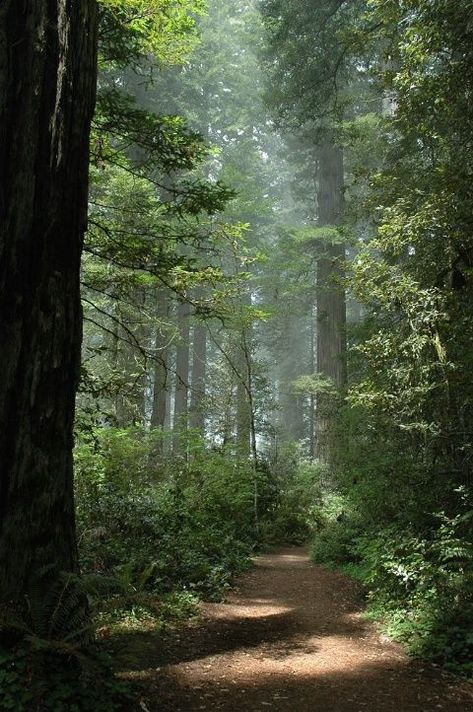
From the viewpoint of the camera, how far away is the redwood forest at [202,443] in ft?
12.5

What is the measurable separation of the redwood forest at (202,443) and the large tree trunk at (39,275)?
0.05 ft

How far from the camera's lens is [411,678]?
450cm

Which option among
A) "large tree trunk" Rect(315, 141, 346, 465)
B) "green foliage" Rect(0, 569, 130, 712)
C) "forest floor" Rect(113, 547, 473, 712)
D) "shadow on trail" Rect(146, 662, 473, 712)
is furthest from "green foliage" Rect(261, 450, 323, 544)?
"green foliage" Rect(0, 569, 130, 712)

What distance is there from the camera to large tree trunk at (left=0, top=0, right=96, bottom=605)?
375 centimetres

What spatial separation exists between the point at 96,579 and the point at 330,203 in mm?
17915

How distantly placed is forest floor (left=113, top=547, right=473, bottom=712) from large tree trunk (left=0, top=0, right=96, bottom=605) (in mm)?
1088

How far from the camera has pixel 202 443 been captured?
41.3 feet

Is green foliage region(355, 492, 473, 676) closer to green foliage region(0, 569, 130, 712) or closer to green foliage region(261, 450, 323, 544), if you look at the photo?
green foliage region(0, 569, 130, 712)

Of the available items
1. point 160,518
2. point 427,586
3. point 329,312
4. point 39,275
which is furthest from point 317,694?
point 329,312

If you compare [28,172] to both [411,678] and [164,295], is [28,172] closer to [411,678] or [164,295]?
[411,678]

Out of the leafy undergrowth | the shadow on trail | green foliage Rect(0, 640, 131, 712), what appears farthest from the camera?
the leafy undergrowth

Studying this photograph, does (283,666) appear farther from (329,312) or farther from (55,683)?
(329,312)

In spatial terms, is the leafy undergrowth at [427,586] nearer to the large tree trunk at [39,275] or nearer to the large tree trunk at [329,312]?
the large tree trunk at [39,275]

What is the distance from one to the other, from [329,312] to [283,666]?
543 inches
